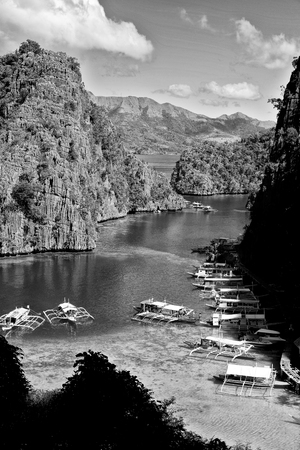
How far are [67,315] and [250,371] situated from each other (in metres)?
25.0

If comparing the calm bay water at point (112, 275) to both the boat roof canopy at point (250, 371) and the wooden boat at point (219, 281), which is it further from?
the boat roof canopy at point (250, 371)

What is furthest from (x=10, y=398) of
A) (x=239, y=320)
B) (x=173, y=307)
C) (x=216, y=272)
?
(x=216, y=272)

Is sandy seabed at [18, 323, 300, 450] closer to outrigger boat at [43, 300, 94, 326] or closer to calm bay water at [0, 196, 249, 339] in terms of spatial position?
calm bay water at [0, 196, 249, 339]

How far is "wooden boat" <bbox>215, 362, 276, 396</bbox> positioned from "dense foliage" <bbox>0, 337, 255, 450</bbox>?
12.3m

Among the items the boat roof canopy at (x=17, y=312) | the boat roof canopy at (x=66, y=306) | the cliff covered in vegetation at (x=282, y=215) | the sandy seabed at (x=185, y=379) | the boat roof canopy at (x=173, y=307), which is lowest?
Result: the sandy seabed at (x=185, y=379)

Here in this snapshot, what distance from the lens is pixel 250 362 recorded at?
51875mm

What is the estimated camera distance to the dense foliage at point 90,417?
92.8 ft

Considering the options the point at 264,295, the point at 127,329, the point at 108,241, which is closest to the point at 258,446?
the point at 127,329

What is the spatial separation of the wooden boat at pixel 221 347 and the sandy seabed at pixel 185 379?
3.21 ft

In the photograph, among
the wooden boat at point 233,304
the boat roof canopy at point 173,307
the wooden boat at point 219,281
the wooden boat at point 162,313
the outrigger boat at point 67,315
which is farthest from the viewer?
the wooden boat at point 219,281

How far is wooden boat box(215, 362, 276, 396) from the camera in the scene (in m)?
45.7

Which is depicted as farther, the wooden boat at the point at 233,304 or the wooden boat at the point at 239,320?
the wooden boat at the point at 233,304

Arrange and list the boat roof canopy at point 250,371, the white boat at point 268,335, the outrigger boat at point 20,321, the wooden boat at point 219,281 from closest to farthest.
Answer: the boat roof canopy at point 250,371, the white boat at point 268,335, the outrigger boat at point 20,321, the wooden boat at point 219,281

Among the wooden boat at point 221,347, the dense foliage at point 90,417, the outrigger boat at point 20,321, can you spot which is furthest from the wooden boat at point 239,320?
the dense foliage at point 90,417
